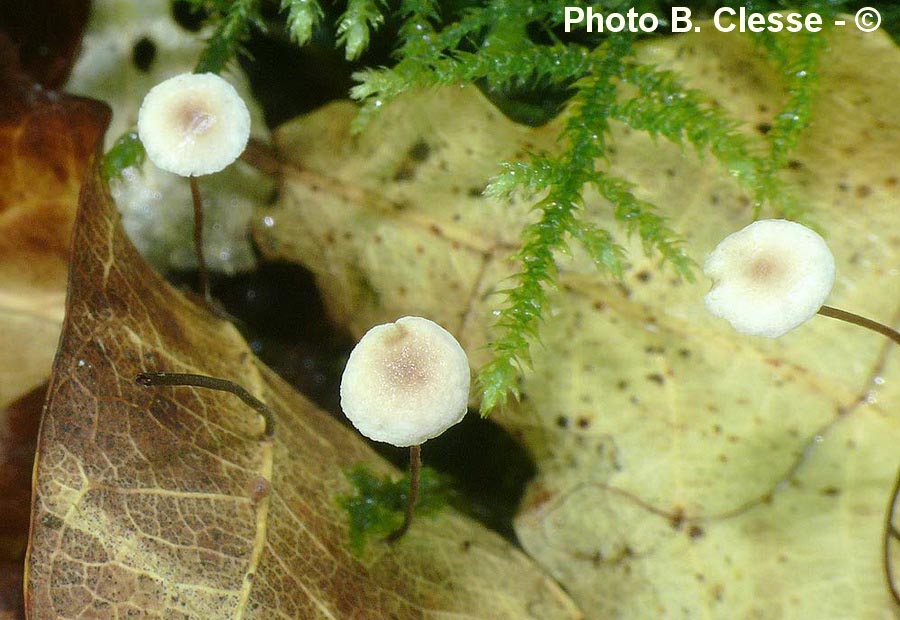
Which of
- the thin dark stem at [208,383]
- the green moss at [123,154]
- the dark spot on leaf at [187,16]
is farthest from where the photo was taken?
the dark spot on leaf at [187,16]

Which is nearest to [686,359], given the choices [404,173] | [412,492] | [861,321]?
[861,321]

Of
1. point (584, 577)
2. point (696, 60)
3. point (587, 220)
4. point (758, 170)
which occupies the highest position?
point (696, 60)

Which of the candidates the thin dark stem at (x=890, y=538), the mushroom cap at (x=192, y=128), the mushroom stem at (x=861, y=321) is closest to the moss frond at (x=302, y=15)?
the mushroom cap at (x=192, y=128)

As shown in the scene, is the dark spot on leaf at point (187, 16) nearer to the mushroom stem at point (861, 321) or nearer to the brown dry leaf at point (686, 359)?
the brown dry leaf at point (686, 359)

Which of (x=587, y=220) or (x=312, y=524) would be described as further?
(x=587, y=220)

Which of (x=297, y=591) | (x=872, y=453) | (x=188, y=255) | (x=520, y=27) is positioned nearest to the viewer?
(x=297, y=591)

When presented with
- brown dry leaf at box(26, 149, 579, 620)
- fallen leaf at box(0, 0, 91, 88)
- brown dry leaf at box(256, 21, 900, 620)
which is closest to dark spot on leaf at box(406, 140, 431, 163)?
brown dry leaf at box(256, 21, 900, 620)

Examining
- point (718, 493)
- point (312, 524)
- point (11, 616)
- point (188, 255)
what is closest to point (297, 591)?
point (312, 524)

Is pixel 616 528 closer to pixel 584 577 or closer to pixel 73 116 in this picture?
pixel 584 577
